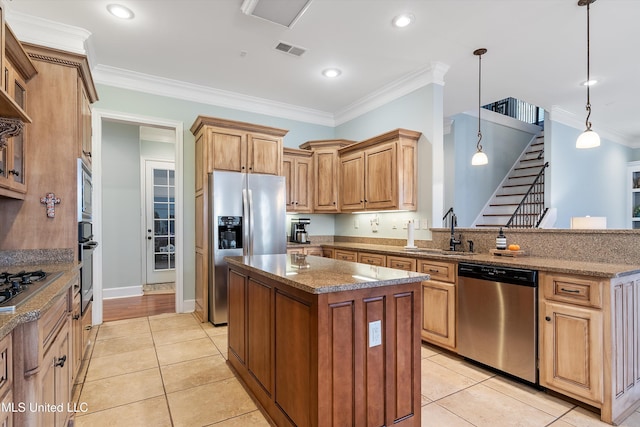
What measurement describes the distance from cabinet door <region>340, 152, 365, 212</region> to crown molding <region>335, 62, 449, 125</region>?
2.79 ft

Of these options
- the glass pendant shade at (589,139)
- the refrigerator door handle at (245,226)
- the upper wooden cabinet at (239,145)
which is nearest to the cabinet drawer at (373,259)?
the refrigerator door handle at (245,226)

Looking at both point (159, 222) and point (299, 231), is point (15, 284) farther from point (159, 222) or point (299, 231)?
point (159, 222)

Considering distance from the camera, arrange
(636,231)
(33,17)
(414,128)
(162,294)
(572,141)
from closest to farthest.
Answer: (636,231), (33,17), (414,128), (162,294), (572,141)

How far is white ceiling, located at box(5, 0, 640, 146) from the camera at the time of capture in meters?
2.90

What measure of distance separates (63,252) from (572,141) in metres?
7.49

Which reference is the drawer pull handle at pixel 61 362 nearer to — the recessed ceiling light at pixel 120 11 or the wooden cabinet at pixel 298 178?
the recessed ceiling light at pixel 120 11

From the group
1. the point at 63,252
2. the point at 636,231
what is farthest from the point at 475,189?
the point at 63,252

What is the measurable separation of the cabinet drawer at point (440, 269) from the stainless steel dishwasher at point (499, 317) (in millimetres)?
89

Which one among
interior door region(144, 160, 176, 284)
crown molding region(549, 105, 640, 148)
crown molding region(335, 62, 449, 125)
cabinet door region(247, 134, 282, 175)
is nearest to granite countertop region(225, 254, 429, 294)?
cabinet door region(247, 134, 282, 175)

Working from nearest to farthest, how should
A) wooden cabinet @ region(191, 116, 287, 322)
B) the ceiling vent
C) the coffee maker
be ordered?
the ceiling vent → wooden cabinet @ region(191, 116, 287, 322) → the coffee maker

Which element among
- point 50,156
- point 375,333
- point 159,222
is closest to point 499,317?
point 375,333

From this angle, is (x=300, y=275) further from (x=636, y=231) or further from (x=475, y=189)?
(x=475, y=189)

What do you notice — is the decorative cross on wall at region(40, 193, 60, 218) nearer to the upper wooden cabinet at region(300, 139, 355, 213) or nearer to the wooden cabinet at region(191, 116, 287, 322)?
the wooden cabinet at region(191, 116, 287, 322)

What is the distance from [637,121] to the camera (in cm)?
627
